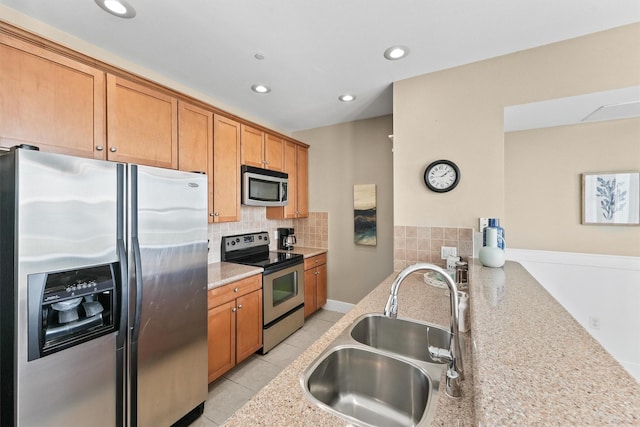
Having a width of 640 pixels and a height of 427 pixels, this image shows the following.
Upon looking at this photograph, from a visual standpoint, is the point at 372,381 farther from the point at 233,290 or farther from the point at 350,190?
the point at 350,190

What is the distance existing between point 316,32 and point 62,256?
1.88 metres

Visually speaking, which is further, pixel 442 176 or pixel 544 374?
pixel 442 176

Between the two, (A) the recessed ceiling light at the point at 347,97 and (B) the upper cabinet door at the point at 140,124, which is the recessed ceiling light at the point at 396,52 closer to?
(A) the recessed ceiling light at the point at 347,97

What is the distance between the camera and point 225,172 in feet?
8.04

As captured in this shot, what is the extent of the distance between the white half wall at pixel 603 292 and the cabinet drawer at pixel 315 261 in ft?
7.37

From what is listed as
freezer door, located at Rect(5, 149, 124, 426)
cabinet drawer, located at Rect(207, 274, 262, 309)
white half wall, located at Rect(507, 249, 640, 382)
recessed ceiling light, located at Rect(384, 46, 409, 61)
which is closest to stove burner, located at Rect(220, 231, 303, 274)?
cabinet drawer, located at Rect(207, 274, 262, 309)

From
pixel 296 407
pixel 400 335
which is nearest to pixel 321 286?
pixel 400 335

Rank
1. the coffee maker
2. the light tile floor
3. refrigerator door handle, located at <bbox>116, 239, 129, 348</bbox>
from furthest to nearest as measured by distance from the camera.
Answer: the coffee maker
the light tile floor
refrigerator door handle, located at <bbox>116, 239, 129, 348</bbox>

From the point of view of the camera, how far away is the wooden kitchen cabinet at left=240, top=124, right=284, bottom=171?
8.78 feet

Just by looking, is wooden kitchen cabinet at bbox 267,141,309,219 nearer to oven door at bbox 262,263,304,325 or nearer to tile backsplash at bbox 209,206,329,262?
tile backsplash at bbox 209,206,329,262

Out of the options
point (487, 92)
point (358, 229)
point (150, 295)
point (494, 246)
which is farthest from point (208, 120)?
point (494, 246)

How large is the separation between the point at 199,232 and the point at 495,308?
1.70 meters

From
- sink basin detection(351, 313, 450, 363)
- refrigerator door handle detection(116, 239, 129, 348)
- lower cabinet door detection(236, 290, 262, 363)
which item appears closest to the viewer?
sink basin detection(351, 313, 450, 363)

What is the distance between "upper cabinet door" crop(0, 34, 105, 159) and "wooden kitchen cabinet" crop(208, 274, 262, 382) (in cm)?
127
